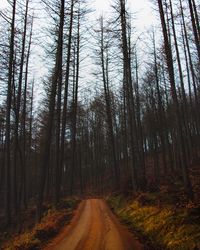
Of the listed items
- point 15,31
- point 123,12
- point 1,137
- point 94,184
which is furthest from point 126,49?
point 94,184

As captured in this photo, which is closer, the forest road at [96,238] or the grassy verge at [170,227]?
the grassy verge at [170,227]

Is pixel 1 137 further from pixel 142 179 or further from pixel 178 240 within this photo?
pixel 178 240

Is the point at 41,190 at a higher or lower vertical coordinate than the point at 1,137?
lower

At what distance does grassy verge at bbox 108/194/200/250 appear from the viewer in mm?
6578

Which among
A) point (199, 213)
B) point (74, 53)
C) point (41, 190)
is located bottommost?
point (199, 213)

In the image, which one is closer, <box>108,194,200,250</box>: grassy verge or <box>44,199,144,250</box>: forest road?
<box>108,194,200,250</box>: grassy verge

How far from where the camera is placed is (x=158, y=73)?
2784 cm

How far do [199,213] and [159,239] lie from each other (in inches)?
50.2

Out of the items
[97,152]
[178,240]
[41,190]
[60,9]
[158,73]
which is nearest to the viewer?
[178,240]

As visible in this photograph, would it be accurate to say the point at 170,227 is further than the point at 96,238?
No

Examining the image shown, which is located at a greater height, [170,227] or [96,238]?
[170,227]

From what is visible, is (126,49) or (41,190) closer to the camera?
(41,190)

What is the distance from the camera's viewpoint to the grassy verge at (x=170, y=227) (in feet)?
21.6

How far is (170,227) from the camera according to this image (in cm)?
783
